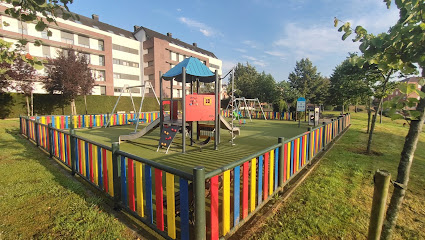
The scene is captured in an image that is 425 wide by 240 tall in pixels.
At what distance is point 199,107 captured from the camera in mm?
7871

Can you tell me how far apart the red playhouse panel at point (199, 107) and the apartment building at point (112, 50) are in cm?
2607

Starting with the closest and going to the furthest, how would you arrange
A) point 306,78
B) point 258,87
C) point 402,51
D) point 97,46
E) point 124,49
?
point 402,51
point 97,46
point 124,49
point 258,87
point 306,78

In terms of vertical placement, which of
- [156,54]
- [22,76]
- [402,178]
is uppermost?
[156,54]

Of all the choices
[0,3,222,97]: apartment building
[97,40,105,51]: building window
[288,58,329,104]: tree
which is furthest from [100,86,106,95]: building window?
[288,58,329,104]: tree

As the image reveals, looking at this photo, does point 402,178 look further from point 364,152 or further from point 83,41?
point 83,41

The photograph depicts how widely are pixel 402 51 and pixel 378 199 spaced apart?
1262 mm

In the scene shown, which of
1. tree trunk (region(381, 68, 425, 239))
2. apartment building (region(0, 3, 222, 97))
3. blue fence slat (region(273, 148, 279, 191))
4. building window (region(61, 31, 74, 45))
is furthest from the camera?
building window (region(61, 31, 74, 45))

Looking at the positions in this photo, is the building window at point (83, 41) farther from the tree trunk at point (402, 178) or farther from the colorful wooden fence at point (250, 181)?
the tree trunk at point (402, 178)

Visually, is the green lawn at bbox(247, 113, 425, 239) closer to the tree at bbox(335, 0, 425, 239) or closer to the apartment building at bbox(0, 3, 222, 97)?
the tree at bbox(335, 0, 425, 239)

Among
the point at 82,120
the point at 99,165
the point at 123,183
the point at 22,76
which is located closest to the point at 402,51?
the point at 123,183


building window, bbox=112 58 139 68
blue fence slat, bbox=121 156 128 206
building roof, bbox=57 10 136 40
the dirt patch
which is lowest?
the dirt patch

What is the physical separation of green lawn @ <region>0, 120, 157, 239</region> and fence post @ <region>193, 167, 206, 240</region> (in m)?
1.14

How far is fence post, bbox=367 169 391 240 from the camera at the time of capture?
1.68 metres

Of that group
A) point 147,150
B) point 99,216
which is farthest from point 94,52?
point 99,216
